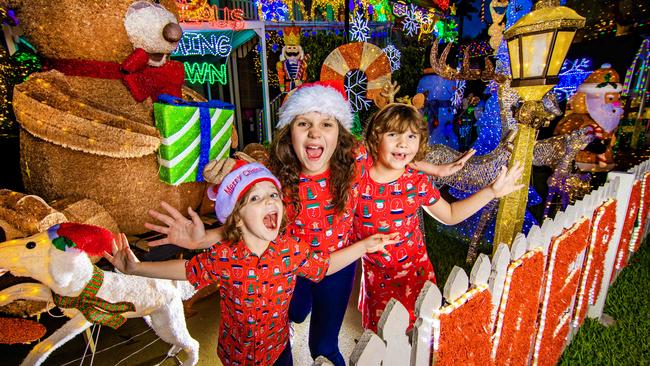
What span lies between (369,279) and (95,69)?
1970mm

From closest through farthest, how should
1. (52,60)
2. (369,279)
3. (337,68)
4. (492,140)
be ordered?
(52,60) < (369,279) < (492,140) < (337,68)

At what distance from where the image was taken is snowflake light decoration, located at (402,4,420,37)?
24.4 ft

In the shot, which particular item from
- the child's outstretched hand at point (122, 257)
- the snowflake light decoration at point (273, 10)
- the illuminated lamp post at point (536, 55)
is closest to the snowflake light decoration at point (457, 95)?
the snowflake light decoration at point (273, 10)

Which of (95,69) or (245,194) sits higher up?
(95,69)

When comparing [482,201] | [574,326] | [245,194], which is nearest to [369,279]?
[482,201]

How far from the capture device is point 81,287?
4.69 feet

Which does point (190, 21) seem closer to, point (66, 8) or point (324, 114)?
point (66, 8)

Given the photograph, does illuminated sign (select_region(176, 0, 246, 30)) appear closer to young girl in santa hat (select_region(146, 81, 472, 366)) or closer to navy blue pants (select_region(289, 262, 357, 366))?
young girl in santa hat (select_region(146, 81, 472, 366))

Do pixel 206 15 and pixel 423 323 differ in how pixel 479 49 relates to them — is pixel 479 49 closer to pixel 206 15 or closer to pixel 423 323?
pixel 206 15

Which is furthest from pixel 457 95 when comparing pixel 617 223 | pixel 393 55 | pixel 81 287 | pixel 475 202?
pixel 81 287

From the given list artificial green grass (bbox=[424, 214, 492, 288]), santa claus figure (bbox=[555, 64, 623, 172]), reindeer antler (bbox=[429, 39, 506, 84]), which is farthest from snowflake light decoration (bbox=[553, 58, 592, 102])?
reindeer antler (bbox=[429, 39, 506, 84])

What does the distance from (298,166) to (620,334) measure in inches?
110

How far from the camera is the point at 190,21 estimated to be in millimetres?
5047

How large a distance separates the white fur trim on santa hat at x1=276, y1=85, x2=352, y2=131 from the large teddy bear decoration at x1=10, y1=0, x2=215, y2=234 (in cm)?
79
